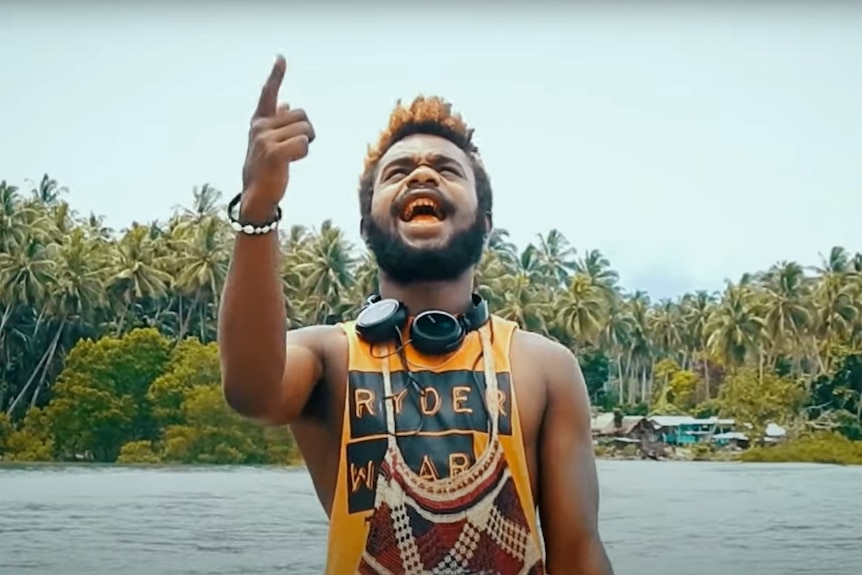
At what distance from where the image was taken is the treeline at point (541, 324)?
2.29 m

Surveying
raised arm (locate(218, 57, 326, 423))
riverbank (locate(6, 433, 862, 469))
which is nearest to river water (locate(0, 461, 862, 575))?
riverbank (locate(6, 433, 862, 469))

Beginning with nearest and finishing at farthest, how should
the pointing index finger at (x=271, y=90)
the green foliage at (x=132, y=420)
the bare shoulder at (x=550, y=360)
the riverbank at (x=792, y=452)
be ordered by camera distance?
the pointing index finger at (x=271, y=90), the bare shoulder at (x=550, y=360), the green foliage at (x=132, y=420), the riverbank at (x=792, y=452)

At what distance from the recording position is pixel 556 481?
1088mm

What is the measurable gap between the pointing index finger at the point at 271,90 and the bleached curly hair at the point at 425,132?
26 cm

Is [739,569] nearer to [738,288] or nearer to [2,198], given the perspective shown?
[738,288]

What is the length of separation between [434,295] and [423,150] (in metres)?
0.15

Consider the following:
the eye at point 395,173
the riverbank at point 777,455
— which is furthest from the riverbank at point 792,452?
the eye at point 395,173

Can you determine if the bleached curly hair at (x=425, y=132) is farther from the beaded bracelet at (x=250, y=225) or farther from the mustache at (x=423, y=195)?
the beaded bracelet at (x=250, y=225)

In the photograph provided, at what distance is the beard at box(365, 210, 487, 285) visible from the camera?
112 cm

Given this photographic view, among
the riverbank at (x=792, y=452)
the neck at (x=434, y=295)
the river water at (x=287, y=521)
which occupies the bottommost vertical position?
the river water at (x=287, y=521)

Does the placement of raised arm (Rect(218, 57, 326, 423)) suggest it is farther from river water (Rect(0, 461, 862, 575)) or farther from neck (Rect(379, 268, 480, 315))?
river water (Rect(0, 461, 862, 575))

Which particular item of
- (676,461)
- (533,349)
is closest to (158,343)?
(676,461)

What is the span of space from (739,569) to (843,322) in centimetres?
61

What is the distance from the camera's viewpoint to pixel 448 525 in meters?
1.03
